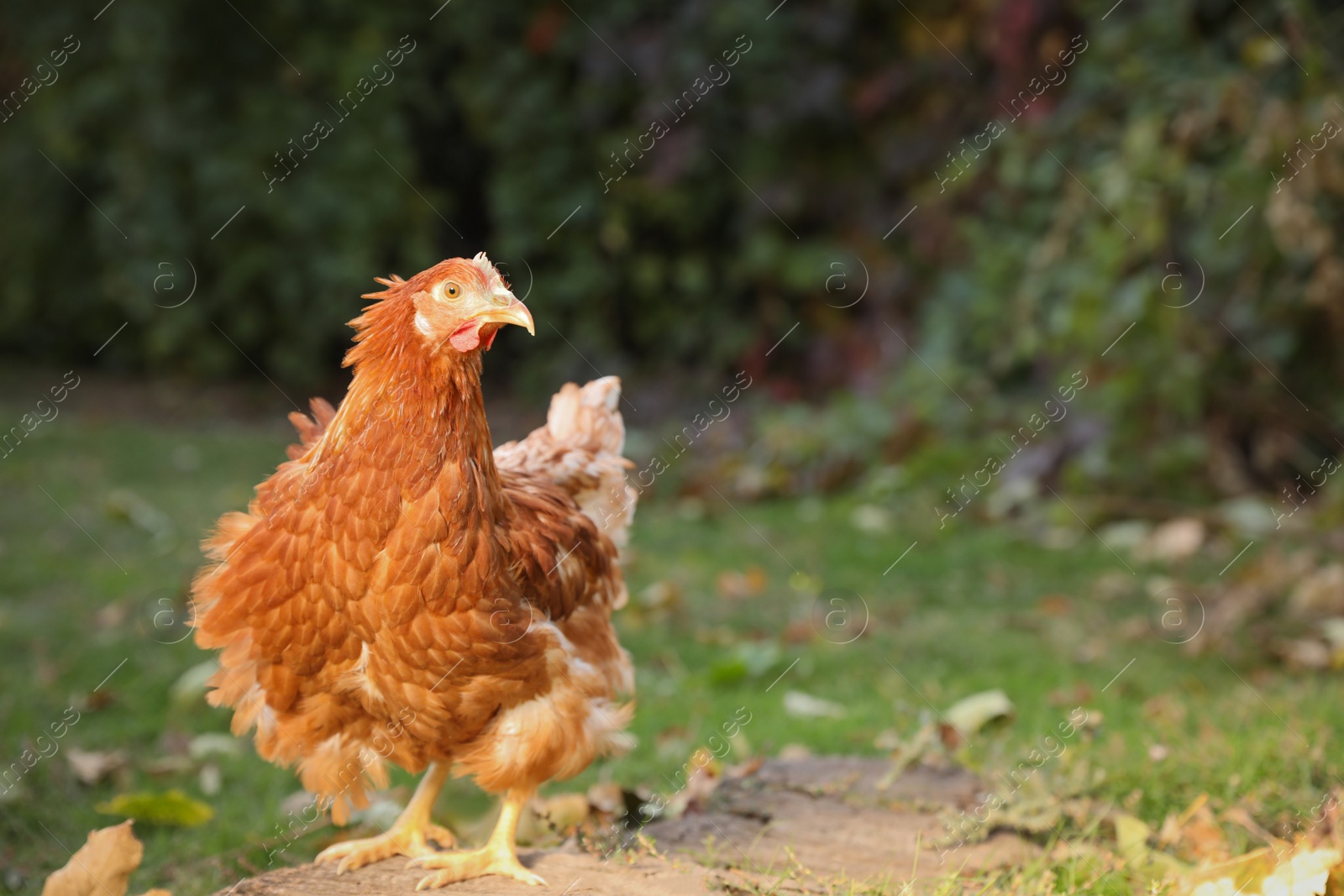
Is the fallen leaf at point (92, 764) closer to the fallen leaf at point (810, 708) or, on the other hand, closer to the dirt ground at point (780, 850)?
the dirt ground at point (780, 850)

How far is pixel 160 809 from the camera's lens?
3.12 meters

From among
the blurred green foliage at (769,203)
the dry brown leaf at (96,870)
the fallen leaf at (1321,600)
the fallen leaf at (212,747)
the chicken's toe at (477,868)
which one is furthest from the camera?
the blurred green foliage at (769,203)

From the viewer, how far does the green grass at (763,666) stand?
125 inches

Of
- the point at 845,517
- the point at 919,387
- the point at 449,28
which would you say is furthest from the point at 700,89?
the point at 845,517

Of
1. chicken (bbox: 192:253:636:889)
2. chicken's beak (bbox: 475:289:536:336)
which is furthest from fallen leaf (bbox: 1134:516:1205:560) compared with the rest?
chicken's beak (bbox: 475:289:536:336)

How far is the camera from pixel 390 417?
2.44m

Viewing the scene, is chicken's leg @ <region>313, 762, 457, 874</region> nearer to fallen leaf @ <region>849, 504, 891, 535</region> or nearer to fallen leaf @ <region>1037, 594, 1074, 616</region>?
fallen leaf @ <region>1037, 594, 1074, 616</region>

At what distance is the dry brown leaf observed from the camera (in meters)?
2.34

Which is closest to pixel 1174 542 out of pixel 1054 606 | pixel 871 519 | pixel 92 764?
pixel 1054 606

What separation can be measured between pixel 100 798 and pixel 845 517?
425 centimetres

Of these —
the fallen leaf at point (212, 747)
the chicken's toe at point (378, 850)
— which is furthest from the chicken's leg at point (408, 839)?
the fallen leaf at point (212, 747)

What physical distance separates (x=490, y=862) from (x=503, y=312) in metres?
1.14

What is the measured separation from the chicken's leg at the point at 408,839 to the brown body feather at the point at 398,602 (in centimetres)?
12

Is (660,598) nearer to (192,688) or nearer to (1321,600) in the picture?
(192,688)
